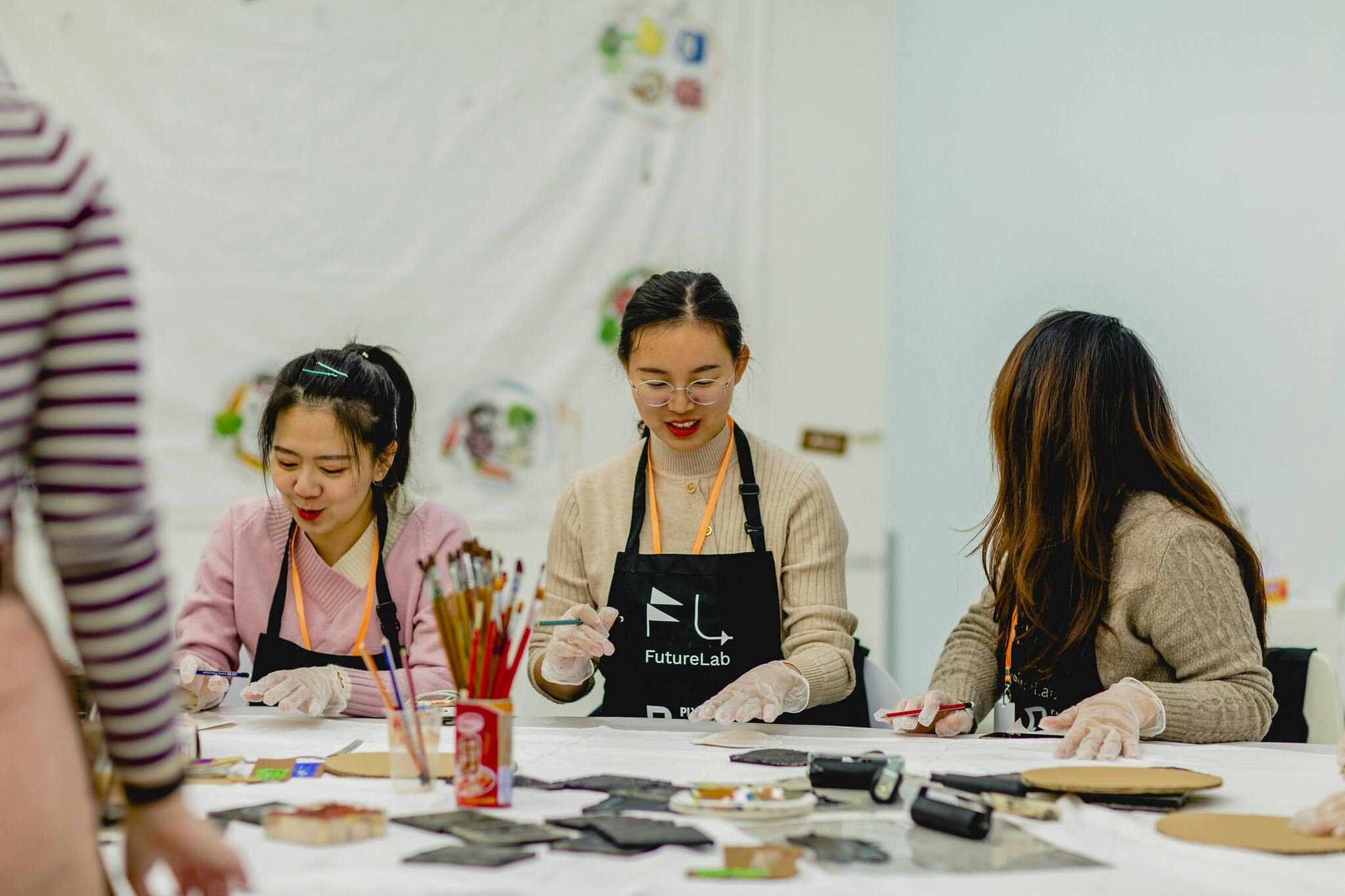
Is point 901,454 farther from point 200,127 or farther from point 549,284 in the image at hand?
point 200,127

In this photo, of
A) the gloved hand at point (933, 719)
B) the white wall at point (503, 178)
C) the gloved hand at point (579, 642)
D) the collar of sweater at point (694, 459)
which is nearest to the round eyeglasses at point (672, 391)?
the collar of sweater at point (694, 459)

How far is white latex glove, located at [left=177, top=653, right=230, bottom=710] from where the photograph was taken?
5.93ft

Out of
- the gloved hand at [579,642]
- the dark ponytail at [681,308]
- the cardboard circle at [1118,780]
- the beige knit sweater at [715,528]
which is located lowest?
the cardboard circle at [1118,780]

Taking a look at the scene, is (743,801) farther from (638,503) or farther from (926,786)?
(638,503)

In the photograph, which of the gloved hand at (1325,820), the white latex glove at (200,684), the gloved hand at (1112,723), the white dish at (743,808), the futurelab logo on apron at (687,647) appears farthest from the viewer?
the futurelab logo on apron at (687,647)

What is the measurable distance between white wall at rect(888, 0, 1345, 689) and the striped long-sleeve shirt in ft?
9.28

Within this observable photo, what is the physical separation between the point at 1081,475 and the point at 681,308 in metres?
0.74

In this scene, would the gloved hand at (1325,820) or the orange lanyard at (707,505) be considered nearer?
the gloved hand at (1325,820)

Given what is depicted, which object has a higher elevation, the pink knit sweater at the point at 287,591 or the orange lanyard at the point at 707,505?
the orange lanyard at the point at 707,505

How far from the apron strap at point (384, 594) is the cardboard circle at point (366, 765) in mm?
558

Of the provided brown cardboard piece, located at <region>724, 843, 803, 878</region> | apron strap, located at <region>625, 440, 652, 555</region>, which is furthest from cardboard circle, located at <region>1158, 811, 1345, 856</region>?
apron strap, located at <region>625, 440, 652, 555</region>

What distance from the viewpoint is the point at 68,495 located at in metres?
0.73

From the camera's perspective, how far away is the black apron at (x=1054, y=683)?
184 cm

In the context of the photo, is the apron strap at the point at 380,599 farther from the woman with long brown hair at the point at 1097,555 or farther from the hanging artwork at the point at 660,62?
the hanging artwork at the point at 660,62
